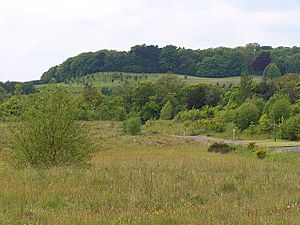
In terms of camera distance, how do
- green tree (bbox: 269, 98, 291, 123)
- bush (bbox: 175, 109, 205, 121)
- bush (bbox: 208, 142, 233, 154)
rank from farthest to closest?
bush (bbox: 175, 109, 205, 121) → green tree (bbox: 269, 98, 291, 123) → bush (bbox: 208, 142, 233, 154)

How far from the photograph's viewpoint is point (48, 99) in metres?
18.1

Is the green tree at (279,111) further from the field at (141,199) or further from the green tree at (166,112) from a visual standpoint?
the field at (141,199)

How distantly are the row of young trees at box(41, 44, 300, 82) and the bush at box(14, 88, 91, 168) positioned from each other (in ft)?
423

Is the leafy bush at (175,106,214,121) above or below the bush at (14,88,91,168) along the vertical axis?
below

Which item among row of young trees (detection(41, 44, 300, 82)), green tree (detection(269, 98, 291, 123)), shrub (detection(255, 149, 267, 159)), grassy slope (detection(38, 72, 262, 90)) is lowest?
shrub (detection(255, 149, 267, 159))

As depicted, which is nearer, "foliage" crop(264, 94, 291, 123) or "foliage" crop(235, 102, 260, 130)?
"foliage" crop(264, 94, 291, 123)

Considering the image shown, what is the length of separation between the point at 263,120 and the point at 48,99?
41.6m

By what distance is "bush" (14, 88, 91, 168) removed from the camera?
1730 centimetres

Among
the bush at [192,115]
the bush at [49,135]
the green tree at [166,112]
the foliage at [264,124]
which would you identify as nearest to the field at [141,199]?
the bush at [49,135]

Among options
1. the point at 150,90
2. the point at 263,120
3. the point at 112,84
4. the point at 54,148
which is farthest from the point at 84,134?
the point at 112,84

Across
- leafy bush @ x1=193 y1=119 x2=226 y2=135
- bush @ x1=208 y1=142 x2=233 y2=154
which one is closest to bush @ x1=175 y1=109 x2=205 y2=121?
leafy bush @ x1=193 y1=119 x2=226 y2=135

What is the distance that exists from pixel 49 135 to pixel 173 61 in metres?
139

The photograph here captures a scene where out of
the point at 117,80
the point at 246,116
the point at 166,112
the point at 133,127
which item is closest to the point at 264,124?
the point at 246,116

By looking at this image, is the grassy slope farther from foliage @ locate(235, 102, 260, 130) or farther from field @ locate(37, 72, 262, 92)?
foliage @ locate(235, 102, 260, 130)
